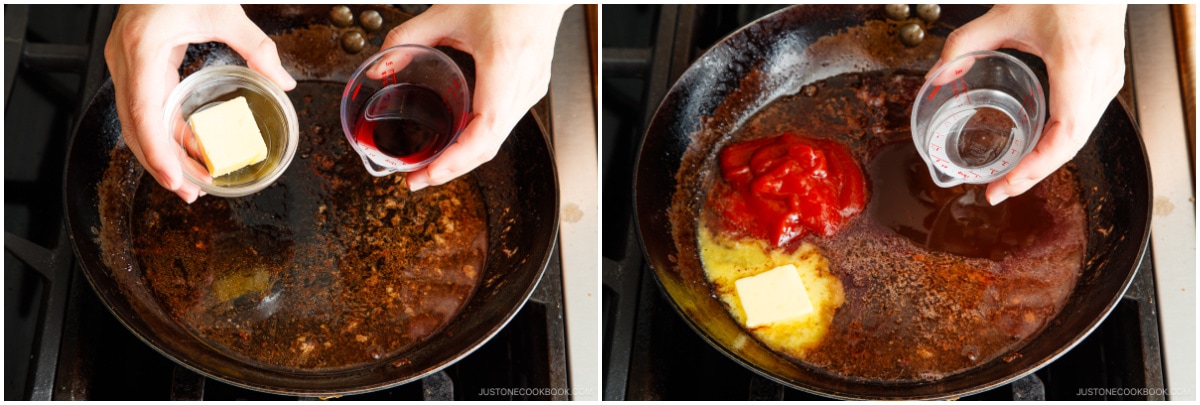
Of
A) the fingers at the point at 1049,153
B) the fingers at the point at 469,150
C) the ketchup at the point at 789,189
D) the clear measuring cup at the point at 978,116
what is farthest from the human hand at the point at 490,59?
the fingers at the point at 1049,153

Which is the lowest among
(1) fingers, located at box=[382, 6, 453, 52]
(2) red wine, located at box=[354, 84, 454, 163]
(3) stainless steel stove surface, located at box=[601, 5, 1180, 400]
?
(3) stainless steel stove surface, located at box=[601, 5, 1180, 400]

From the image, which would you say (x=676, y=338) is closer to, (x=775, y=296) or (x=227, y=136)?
(x=775, y=296)

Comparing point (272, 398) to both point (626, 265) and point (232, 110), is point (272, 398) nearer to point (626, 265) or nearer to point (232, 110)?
point (232, 110)

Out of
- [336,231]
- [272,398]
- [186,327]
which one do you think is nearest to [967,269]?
[336,231]

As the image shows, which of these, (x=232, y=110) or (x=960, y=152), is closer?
(x=232, y=110)

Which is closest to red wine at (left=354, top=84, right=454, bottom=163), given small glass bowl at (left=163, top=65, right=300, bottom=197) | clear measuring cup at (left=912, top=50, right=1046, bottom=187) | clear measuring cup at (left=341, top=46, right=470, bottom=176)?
clear measuring cup at (left=341, top=46, right=470, bottom=176)

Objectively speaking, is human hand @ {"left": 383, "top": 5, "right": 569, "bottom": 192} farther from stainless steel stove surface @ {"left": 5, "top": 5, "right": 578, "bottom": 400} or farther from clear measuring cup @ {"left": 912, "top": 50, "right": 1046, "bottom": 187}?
clear measuring cup @ {"left": 912, "top": 50, "right": 1046, "bottom": 187}
